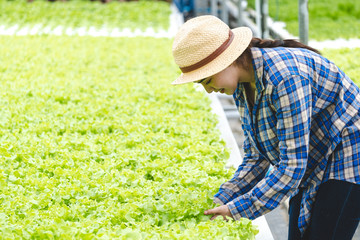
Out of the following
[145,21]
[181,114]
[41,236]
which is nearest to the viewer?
[41,236]

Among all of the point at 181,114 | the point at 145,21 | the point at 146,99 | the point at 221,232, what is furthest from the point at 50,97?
the point at 145,21

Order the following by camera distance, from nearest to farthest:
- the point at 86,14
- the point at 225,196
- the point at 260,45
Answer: the point at 260,45 < the point at 225,196 < the point at 86,14

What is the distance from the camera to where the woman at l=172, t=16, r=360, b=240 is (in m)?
2.65

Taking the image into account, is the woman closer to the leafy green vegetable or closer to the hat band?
the hat band

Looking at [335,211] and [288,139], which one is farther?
[335,211]

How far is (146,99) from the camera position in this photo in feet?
22.2

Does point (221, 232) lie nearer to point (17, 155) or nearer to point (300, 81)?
point (300, 81)

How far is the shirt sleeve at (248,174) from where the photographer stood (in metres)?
3.25

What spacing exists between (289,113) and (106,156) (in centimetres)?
244

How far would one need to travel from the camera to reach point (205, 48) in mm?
2701

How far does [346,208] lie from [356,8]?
39.5ft

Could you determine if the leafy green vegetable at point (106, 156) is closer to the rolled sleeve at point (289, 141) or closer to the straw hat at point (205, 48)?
the rolled sleeve at point (289, 141)

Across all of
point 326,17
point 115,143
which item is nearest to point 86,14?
point 326,17

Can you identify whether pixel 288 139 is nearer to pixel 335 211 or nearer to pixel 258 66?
pixel 258 66
